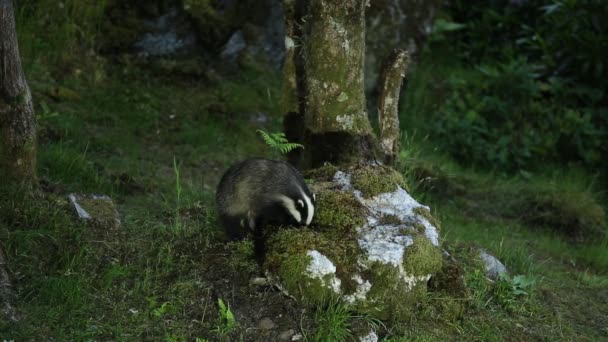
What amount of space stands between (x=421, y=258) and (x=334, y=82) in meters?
1.73

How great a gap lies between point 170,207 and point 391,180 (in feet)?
6.00

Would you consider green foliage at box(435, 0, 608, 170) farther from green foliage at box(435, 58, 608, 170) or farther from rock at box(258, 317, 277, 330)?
rock at box(258, 317, 277, 330)

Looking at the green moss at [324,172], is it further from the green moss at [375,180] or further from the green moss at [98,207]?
the green moss at [98,207]

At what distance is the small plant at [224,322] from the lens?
4176 millimetres

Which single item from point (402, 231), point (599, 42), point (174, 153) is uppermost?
point (599, 42)

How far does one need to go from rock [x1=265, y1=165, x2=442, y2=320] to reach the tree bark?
129 centimetres

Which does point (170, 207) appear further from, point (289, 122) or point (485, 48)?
point (485, 48)

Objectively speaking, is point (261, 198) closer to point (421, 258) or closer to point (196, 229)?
point (196, 229)

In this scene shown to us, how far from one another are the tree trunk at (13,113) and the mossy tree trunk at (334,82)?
2063mm

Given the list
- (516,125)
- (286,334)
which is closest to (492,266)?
(286,334)

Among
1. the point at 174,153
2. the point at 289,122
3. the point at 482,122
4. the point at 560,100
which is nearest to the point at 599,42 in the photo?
the point at 560,100

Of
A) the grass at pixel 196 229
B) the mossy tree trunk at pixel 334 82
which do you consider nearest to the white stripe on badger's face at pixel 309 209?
the grass at pixel 196 229

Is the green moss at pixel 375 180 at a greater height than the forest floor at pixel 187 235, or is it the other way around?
the green moss at pixel 375 180

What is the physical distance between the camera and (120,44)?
26.7 ft
